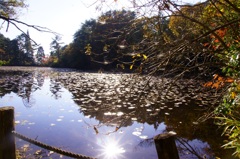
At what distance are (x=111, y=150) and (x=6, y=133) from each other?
319cm

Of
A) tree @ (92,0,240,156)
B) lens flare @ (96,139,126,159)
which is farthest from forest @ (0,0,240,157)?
lens flare @ (96,139,126,159)

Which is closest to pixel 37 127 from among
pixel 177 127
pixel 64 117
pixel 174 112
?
pixel 64 117

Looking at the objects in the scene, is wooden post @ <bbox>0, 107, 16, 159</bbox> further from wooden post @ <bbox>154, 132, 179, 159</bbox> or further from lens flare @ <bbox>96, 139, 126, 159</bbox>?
lens flare @ <bbox>96, 139, 126, 159</bbox>

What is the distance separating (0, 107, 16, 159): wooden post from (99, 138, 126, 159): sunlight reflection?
2746mm

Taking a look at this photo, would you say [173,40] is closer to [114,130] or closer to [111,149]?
[111,149]

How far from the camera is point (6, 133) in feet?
7.22

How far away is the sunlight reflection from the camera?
4.77 m

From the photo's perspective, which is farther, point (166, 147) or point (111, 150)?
point (111, 150)

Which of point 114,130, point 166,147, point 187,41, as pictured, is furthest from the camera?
point 114,130

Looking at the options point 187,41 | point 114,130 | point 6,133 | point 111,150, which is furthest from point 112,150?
point 187,41

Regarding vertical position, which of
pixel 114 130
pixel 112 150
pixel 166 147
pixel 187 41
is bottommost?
pixel 112 150

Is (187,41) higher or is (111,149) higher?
(187,41)

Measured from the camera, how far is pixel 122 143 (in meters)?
5.44

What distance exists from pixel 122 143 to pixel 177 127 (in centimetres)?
187
